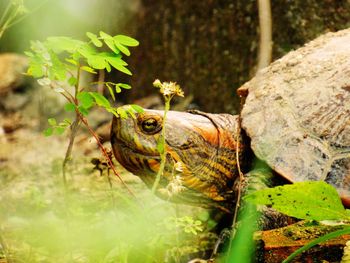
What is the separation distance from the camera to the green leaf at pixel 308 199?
51.1 inches

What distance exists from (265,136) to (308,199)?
1172 mm

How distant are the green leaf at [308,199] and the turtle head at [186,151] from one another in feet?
3.39

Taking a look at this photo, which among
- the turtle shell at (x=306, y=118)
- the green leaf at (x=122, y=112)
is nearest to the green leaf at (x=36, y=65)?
the green leaf at (x=122, y=112)

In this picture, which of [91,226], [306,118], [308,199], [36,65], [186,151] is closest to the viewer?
[308,199]

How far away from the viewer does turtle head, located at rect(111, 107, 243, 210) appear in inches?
95.7

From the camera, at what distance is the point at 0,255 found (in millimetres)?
2371

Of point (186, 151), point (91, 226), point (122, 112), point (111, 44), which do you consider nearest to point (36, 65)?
point (111, 44)

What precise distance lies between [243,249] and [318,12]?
418 cm

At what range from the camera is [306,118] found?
243 cm

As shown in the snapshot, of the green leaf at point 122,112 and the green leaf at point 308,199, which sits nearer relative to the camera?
the green leaf at point 308,199

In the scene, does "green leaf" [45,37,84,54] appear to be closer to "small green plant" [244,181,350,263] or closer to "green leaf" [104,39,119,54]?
"green leaf" [104,39,119,54]

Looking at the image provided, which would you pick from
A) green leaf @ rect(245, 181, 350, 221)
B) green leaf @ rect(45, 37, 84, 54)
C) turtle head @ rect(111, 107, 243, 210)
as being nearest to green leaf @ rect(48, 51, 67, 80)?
green leaf @ rect(45, 37, 84, 54)

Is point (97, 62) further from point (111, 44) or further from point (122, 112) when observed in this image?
point (122, 112)

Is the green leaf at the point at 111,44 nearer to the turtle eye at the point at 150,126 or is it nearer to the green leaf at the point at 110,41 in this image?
the green leaf at the point at 110,41
